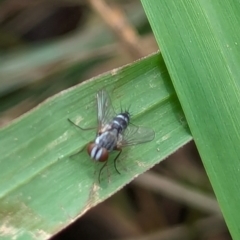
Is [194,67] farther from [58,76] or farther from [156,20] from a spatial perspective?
[58,76]

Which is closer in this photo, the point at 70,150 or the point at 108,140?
the point at 70,150

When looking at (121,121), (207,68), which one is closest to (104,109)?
(121,121)

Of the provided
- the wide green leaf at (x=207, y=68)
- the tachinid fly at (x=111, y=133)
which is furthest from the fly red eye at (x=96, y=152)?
the wide green leaf at (x=207, y=68)

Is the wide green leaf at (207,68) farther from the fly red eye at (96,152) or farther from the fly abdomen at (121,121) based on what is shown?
the fly red eye at (96,152)

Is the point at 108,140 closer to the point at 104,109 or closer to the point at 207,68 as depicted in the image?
the point at 104,109

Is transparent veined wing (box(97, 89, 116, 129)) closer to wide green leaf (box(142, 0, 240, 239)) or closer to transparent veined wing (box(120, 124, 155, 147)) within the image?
transparent veined wing (box(120, 124, 155, 147))

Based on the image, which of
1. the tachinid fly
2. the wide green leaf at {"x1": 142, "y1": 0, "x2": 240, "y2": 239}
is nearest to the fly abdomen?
the tachinid fly

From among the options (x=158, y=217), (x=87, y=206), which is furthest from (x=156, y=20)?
(x=158, y=217)

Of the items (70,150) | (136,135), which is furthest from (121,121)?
(70,150)

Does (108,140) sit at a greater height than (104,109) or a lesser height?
lesser
